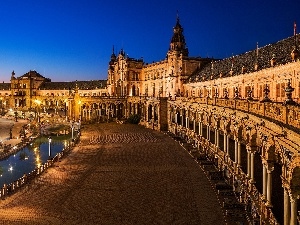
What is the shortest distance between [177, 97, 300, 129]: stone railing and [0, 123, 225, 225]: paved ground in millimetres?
6711

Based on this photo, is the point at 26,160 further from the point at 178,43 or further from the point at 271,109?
the point at 178,43

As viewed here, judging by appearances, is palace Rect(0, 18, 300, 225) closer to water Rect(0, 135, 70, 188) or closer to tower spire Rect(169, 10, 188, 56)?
tower spire Rect(169, 10, 188, 56)

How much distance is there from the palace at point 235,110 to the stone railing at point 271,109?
0.11ft

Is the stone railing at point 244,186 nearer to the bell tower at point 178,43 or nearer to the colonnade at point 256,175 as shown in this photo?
the colonnade at point 256,175

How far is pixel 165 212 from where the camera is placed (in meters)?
22.4

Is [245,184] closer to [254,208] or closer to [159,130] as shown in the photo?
[254,208]

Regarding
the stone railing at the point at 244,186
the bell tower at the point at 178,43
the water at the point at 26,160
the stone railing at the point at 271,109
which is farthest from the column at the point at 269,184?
the bell tower at the point at 178,43

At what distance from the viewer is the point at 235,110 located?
955 inches

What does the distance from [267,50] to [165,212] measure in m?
30.9

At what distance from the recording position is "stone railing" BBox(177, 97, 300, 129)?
41.5 ft

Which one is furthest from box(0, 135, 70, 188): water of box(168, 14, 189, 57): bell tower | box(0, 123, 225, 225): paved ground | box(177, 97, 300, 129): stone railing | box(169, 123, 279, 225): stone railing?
box(168, 14, 189, 57): bell tower

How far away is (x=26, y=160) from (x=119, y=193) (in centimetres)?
2185

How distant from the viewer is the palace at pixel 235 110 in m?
14.6

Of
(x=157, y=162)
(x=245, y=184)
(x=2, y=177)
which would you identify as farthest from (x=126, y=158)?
(x=245, y=184)
